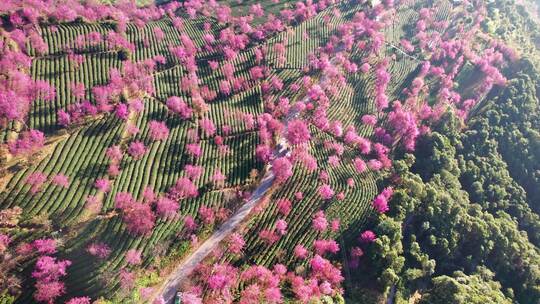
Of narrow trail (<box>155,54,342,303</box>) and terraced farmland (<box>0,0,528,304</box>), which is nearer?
narrow trail (<box>155,54,342,303</box>)

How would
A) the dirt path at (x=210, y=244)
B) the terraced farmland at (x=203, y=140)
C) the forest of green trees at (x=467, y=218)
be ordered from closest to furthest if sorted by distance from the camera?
the dirt path at (x=210, y=244) < the terraced farmland at (x=203, y=140) < the forest of green trees at (x=467, y=218)

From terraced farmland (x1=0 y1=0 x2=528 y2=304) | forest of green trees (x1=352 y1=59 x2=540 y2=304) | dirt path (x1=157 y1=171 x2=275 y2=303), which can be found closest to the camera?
dirt path (x1=157 y1=171 x2=275 y2=303)

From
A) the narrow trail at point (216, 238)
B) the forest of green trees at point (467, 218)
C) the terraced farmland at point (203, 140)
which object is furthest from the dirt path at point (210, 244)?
the forest of green trees at point (467, 218)

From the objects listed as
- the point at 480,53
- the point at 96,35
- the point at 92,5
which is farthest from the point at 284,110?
the point at 480,53

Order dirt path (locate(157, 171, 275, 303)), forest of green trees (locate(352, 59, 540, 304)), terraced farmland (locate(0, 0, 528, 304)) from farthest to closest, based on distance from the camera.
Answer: forest of green trees (locate(352, 59, 540, 304)) → terraced farmland (locate(0, 0, 528, 304)) → dirt path (locate(157, 171, 275, 303))

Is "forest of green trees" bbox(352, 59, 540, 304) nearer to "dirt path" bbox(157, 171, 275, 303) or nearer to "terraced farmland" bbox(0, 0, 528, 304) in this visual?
"terraced farmland" bbox(0, 0, 528, 304)

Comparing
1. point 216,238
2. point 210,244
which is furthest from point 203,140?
point 210,244

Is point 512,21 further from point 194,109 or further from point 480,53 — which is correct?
point 194,109

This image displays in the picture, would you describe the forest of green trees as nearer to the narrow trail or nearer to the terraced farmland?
the terraced farmland

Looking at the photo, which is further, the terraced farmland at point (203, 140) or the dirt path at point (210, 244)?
the terraced farmland at point (203, 140)

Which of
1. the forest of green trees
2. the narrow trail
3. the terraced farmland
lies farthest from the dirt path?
the forest of green trees

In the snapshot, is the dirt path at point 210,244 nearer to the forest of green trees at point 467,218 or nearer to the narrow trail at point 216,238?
the narrow trail at point 216,238
